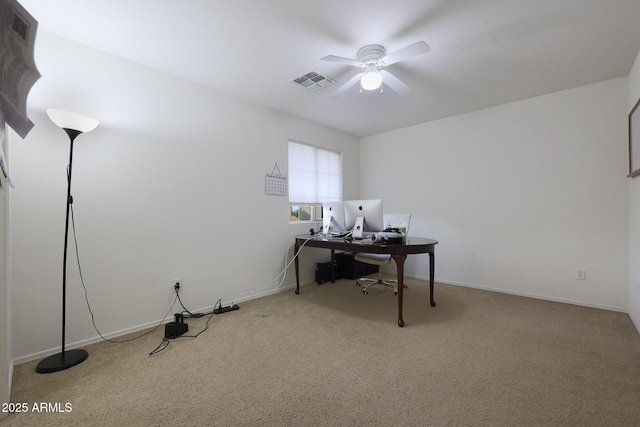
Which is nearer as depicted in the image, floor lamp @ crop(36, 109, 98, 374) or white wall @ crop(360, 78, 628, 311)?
floor lamp @ crop(36, 109, 98, 374)

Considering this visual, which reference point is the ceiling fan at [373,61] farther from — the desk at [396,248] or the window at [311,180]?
the window at [311,180]

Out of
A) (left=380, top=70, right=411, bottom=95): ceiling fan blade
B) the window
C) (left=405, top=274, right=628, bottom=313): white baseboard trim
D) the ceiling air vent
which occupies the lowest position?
(left=405, top=274, right=628, bottom=313): white baseboard trim

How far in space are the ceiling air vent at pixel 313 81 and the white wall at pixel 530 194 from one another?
2.09 meters

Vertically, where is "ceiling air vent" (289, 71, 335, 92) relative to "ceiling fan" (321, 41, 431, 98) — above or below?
above

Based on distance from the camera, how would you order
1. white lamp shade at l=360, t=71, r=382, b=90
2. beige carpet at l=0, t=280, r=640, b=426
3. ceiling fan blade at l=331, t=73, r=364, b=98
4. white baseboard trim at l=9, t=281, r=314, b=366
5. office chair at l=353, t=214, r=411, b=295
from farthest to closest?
office chair at l=353, t=214, r=411, b=295
ceiling fan blade at l=331, t=73, r=364, b=98
white lamp shade at l=360, t=71, r=382, b=90
white baseboard trim at l=9, t=281, r=314, b=366
beige carpet at l=0, t=280, r=640, b=426

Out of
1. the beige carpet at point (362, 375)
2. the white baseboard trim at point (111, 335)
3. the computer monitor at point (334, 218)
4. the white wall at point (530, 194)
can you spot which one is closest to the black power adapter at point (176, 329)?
the beige carpet at point (362, 375)

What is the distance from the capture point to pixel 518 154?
335 centimetres

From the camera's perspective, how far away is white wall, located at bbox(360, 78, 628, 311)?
9.26 ft

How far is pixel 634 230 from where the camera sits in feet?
8.31

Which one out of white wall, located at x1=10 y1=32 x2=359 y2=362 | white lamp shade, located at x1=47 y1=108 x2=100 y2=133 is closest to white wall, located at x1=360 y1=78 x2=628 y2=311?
white wall, located at x1=10 y1=32 x2=359 y2=362

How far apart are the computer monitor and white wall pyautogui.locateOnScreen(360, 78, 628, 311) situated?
1563 millimetres

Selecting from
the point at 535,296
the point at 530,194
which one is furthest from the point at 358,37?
the point at 535,296

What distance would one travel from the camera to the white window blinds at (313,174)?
3904 millimetres

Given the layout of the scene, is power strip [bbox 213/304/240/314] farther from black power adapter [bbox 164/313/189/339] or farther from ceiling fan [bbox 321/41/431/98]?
ceiling fan [bbox 321/41/431/98]
